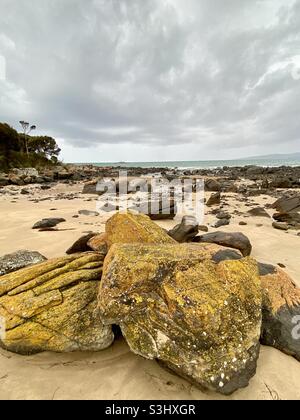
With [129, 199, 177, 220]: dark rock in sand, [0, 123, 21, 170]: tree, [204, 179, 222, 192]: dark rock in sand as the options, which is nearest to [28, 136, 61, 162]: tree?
[0, 123, 21, 170]: tree

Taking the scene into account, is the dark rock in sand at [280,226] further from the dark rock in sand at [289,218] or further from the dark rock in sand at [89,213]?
the dark rock in sand at [89,213]

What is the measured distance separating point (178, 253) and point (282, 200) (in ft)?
34.7

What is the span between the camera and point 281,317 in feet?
11.0

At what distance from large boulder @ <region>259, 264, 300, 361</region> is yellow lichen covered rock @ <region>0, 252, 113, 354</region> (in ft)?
6.65

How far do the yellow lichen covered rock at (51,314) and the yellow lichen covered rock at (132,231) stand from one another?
3.81 ft

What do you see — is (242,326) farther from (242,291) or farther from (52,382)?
(52,382)

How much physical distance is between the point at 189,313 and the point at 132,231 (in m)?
2.25

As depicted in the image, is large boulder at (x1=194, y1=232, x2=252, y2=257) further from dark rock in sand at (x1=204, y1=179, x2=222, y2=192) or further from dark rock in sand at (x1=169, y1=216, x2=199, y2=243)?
dark rock in sand at (x1=204, y1=179, x2=222, y2=192)

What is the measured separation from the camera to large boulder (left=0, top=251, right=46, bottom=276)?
438 cm

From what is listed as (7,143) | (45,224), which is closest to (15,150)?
(7,143)

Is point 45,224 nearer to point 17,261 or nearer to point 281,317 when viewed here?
point 17,261

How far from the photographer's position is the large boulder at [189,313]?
104 inches
